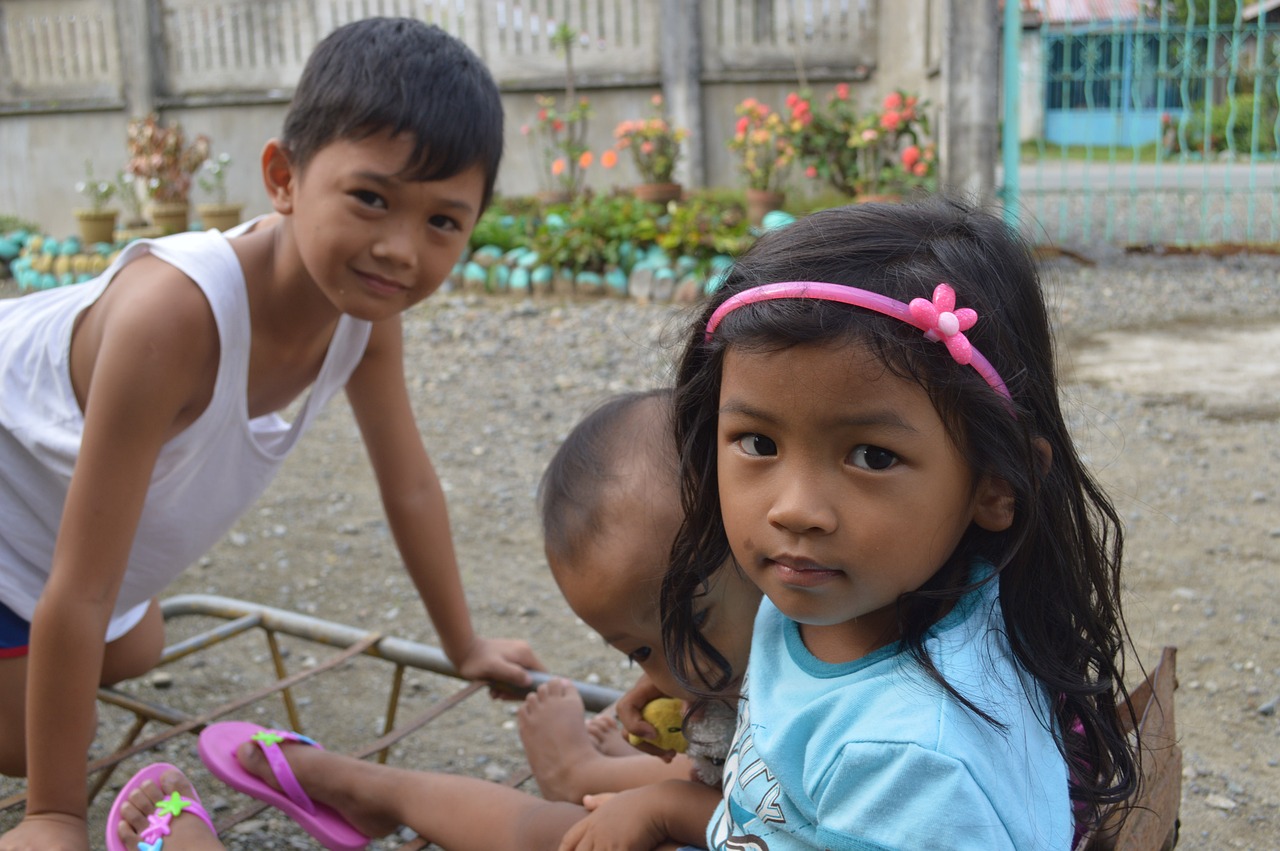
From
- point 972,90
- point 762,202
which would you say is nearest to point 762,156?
point 762,202

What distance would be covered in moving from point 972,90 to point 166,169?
5.85 meters

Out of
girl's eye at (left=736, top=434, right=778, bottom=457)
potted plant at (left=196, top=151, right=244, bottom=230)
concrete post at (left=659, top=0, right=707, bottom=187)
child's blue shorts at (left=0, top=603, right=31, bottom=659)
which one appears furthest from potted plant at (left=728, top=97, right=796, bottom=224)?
girl's eye at (left=736, top=434, right=778, bottom=457)

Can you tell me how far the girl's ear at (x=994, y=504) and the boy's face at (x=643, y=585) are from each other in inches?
14.5

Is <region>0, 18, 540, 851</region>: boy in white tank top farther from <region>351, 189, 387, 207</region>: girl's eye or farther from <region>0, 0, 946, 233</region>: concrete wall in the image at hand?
<region>0, 0, 946, 233</region>: concrete wall

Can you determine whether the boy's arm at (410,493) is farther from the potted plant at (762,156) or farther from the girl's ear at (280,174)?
the potted plant at (762,156)

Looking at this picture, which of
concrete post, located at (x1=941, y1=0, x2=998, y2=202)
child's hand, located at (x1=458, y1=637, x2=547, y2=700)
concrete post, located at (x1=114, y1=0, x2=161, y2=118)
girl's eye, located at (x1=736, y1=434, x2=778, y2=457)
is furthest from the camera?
concrete post, located at (x1=114, y1=0, x2=161, y2=118)

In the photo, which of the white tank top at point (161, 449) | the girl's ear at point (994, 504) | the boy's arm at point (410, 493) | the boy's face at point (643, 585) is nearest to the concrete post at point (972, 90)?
the boy's arm at point (410, 493)

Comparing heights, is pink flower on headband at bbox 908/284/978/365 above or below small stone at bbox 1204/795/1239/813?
above

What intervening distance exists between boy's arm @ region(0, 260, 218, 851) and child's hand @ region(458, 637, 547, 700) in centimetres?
69

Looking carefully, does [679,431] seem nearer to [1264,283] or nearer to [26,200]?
[1264,283]

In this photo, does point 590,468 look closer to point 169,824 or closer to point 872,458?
point 872,458

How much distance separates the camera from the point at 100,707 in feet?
9.41

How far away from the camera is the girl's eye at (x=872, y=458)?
3.45ft

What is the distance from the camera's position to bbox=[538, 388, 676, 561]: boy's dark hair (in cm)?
149
